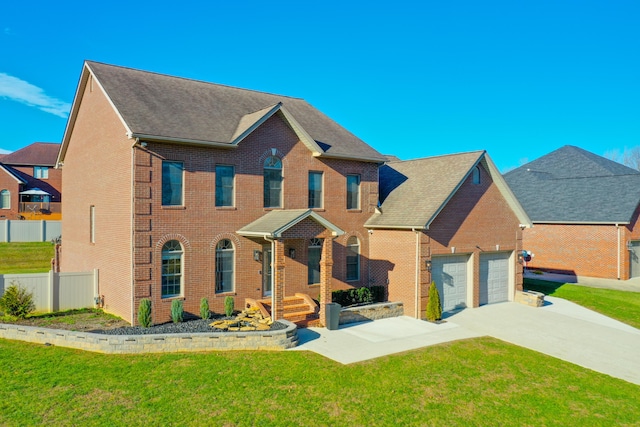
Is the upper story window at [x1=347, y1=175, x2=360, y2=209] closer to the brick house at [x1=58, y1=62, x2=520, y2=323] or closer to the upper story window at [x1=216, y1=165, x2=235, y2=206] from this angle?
the brick house at [x1=58, y1=62, x2=520, y2=323]

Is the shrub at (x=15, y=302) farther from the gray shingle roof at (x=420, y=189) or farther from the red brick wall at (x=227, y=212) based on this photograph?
the gray shingle roof at (x=420, y=189)

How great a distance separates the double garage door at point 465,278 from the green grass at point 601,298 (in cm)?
399

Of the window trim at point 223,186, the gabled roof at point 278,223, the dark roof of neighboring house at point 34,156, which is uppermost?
the dark roof of neighboring house at point 34,156

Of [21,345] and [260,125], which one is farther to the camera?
[260,125]

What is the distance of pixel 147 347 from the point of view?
12.8 m

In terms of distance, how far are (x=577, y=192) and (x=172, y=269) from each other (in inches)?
1252

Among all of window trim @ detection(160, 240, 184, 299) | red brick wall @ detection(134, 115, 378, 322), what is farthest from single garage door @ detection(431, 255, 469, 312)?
window trim @ detection(160, 240, 184, 299)

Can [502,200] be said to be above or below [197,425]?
above

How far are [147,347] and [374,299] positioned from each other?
10.0 metres

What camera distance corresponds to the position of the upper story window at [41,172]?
51188 millimetres

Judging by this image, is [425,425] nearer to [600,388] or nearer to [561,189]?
[600,388]

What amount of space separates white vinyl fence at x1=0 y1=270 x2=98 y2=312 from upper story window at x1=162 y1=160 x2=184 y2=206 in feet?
16.7

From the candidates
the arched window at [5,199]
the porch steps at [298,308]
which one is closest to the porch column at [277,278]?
the porch steps at [298,308]

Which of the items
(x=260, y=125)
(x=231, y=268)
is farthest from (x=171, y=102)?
(x=231, y=268)
